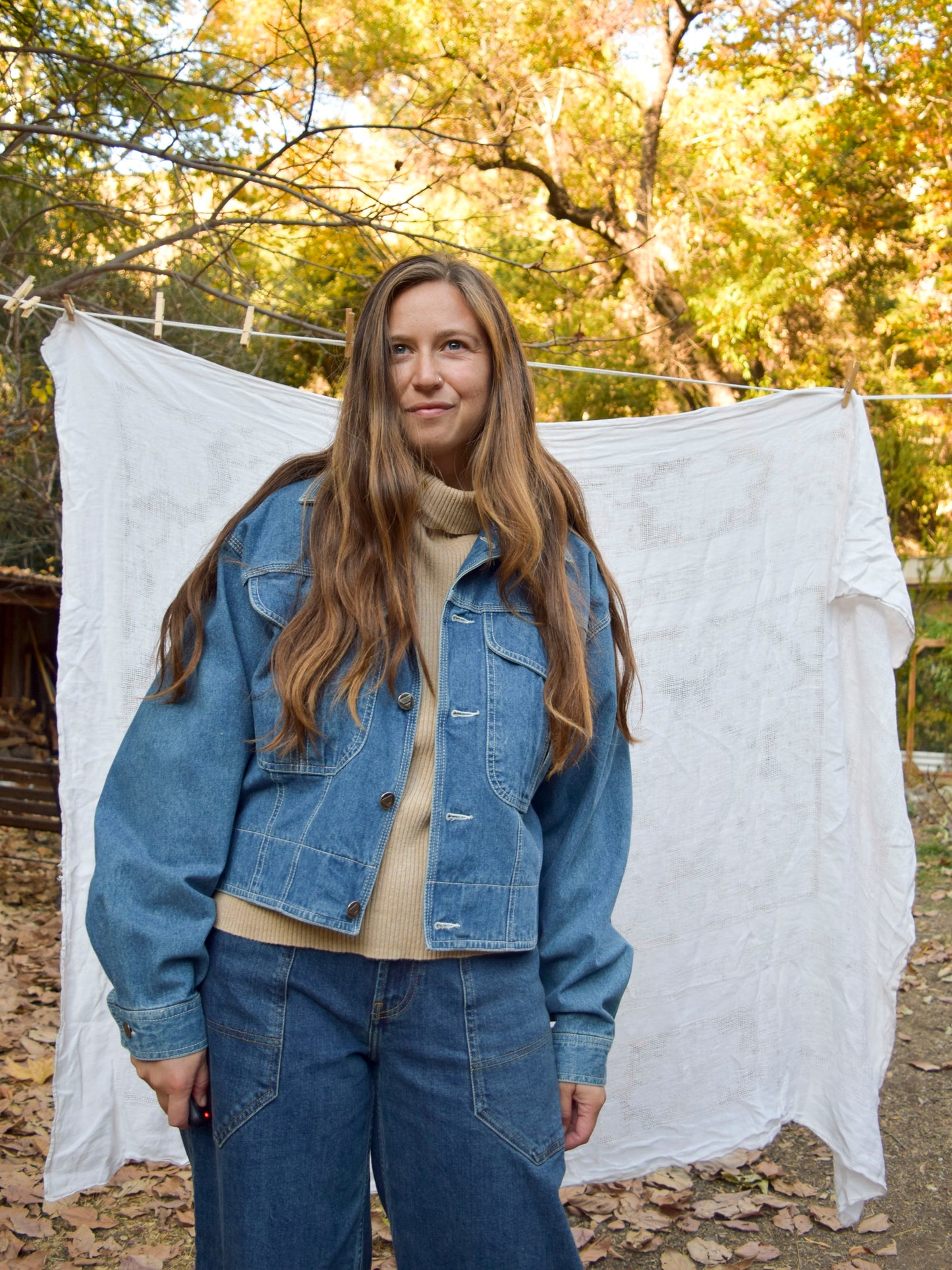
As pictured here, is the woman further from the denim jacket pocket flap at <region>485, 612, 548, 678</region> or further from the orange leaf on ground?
the orange leaf on ground

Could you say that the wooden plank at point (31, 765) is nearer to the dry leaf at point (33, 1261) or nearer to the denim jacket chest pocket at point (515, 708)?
the dry leaf at point (33, 1261)

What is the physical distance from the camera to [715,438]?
2588mm

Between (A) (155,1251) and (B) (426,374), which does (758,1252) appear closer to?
(A) (155,1251)

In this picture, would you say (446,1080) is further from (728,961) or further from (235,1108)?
(728,961)

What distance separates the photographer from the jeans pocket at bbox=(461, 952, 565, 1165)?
1276 mm

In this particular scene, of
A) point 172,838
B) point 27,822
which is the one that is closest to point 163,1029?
point 172,838

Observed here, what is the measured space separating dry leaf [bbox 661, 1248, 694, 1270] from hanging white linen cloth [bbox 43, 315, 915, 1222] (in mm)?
225

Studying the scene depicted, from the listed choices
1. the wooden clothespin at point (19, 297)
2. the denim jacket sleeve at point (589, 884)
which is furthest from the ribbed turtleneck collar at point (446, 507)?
the wooden clothespin at point (19, 297)

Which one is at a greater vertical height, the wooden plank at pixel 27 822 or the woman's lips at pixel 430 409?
the woman's lips at pixel 430 409

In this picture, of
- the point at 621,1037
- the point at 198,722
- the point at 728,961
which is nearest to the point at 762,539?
the point at 728,961

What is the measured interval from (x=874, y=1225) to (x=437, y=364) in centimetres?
244

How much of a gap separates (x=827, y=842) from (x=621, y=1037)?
0.68m

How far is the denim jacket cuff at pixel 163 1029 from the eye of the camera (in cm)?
125

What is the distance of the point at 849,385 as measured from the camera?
2.46 meters
